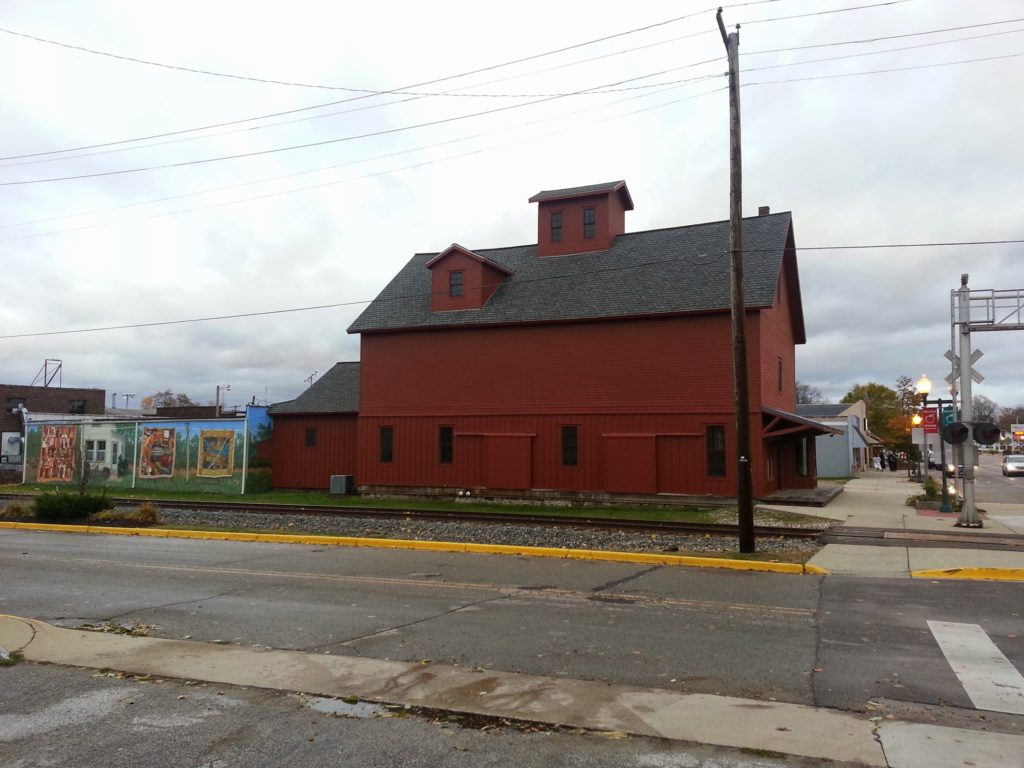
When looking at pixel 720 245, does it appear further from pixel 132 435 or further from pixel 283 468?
pixel 132 435

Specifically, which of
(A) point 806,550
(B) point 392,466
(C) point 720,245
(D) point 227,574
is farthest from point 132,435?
(A) point 806,550

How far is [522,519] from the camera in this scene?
63.1 ft

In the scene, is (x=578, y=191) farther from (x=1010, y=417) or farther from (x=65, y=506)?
(x=1010, y=417)

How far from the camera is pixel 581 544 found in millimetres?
15102

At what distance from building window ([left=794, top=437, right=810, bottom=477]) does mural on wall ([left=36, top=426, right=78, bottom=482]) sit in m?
31.7

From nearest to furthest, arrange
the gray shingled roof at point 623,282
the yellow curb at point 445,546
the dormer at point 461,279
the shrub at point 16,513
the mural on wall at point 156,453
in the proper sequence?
the yellow curb at point 445,546 < the shrub at point 16,513 < the gray shingled roof at point 623,282 < the dormer at point 461,279 < the mural on wall at point 156,453

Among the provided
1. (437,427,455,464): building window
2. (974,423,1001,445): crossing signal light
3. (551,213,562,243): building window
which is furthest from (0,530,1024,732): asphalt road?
(551,213,562,243): building window

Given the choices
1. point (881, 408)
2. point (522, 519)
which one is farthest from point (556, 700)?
point (881, 408)

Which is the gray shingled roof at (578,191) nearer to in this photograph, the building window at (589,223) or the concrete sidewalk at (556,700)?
the building window at (589,223)

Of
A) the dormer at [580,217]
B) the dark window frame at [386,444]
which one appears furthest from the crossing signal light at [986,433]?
the dark window frame at [386,444]

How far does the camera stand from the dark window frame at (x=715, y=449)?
23.6 m

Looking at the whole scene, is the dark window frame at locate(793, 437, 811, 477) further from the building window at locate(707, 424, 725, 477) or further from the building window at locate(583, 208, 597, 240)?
the building window at locate(583, 208, 597, 240)

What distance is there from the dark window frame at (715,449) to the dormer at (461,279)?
32.3 ft

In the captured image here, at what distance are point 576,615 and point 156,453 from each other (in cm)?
2787
